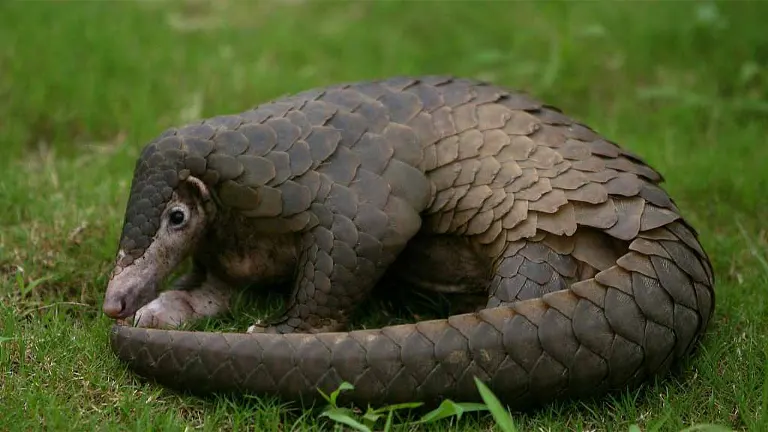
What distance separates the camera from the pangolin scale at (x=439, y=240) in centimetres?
316

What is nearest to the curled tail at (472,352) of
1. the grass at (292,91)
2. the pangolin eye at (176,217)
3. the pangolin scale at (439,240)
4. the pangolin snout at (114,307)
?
the pangolin scale at (439,240)

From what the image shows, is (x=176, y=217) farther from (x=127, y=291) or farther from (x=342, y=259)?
(x=342, y=259)

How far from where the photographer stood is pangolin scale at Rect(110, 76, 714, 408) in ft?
10.4

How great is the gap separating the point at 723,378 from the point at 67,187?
3.20 meters

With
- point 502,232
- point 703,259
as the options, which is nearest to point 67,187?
point 502,232

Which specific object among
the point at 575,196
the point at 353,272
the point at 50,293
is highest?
the point at 575,196

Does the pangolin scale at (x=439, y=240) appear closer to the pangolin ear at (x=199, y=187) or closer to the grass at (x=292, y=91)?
the pangolin ear at (x=199, y=187)

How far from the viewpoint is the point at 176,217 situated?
375 cm

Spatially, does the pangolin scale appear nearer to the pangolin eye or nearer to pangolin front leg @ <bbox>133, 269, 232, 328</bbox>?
the pangolin eye

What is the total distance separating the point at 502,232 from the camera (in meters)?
3.58

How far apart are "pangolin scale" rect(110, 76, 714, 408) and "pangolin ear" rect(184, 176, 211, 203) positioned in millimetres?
23

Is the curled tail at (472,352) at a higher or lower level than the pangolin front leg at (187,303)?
higher

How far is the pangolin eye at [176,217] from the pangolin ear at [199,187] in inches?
3.9

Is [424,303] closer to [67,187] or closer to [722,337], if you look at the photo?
[722,337]
